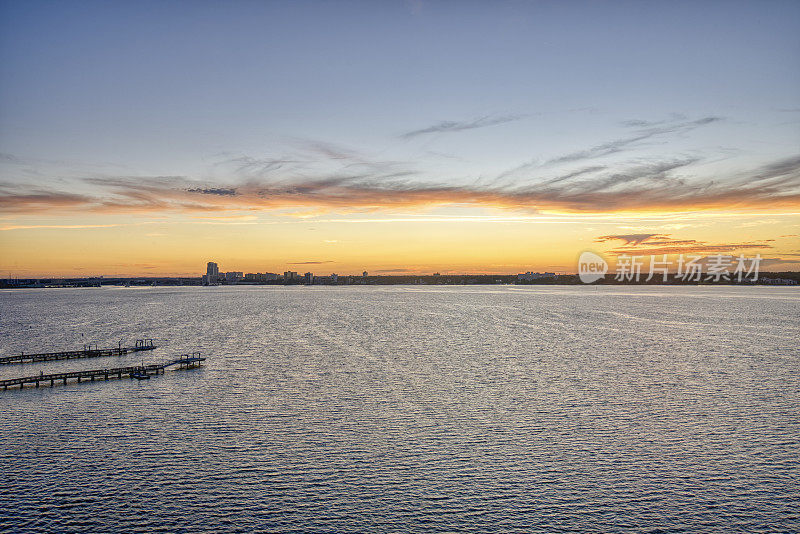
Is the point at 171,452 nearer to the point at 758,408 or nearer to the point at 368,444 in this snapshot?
the point at 368,444

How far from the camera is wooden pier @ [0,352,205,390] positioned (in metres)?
65.6

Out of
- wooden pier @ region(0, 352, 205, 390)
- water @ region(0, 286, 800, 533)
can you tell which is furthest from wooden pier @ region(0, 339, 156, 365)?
wooden pier @ region(0, 352, 205, 390)

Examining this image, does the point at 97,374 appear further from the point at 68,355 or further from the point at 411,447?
the point at 411,447

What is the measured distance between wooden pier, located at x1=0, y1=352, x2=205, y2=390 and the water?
258 cm

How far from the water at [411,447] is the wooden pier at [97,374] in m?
2.58

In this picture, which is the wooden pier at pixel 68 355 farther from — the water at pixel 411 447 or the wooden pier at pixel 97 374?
the wooden pier at pixel 97 374

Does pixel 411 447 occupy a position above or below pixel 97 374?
below

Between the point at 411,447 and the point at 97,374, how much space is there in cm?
4960

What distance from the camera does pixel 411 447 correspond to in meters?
43.2

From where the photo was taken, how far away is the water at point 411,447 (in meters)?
32.1

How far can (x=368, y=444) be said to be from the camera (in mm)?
43812

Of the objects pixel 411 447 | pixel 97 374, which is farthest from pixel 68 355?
pixel 411 447

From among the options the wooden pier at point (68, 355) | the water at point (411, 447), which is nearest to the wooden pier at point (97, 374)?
the water at point (411, 447)

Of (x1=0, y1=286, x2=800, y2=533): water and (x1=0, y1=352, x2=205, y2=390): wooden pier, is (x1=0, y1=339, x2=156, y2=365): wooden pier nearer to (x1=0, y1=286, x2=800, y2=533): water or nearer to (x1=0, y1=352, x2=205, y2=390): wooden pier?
(x1=0, y1=286, x2=800, y2=533): water
